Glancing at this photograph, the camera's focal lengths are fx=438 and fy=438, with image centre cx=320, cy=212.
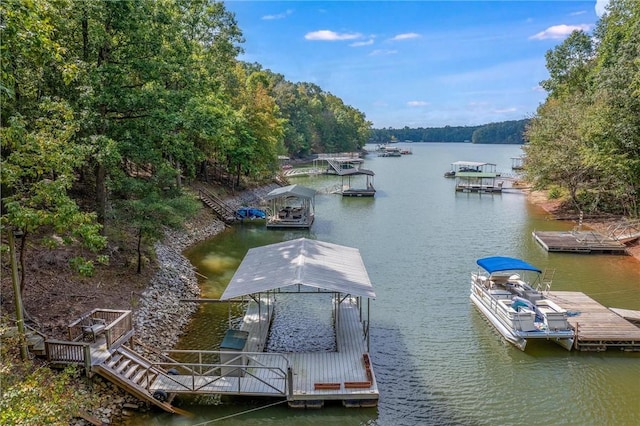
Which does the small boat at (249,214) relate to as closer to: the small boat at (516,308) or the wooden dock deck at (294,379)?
the small boat at (516,308)

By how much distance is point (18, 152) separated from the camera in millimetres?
8844

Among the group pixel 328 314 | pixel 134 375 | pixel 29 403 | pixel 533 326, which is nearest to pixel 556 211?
pixel 533 326

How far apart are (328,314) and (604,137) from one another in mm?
22700

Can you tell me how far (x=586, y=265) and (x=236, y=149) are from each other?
25708 millimetres

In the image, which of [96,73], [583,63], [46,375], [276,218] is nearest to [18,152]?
[46,375]

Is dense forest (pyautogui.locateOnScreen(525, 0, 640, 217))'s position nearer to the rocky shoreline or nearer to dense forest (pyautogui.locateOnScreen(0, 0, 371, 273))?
dense forest (pyautogui.locateOnScreen(0, 0, 371, 273))

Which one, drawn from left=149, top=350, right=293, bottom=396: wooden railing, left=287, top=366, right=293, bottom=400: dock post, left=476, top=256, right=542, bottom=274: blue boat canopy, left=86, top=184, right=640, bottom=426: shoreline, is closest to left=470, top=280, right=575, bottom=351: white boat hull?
left=476, top=256, right=542, bottom=274: blue boat canopy

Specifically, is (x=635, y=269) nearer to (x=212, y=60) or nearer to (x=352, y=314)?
(x=352, y=314)

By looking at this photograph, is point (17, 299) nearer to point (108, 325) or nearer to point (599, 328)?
point (108, 325)

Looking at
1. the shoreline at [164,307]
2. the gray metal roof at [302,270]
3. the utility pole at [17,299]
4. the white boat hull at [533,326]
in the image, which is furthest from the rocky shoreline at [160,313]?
the white boat hull at [533,326]

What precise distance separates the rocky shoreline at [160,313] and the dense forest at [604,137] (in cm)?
2490

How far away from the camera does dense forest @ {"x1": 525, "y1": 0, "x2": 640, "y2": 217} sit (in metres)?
26.5

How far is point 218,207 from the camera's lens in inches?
1294

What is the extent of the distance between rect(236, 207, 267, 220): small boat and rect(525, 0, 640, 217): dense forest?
2275 centimetres
